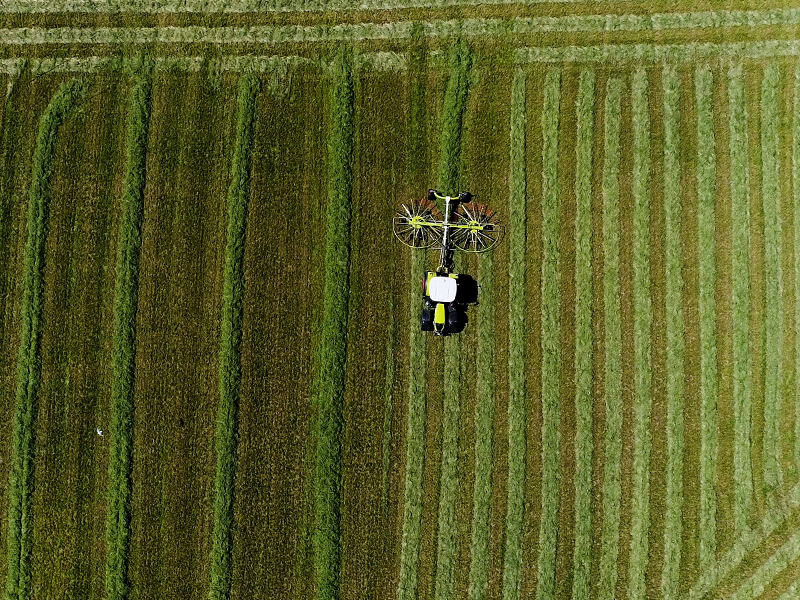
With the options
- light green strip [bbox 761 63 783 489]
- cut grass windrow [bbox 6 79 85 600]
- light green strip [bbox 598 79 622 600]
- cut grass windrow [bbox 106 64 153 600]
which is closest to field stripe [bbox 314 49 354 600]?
cut grass windrow [bbox 106 64 153 600]

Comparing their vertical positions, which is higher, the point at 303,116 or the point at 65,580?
the point at 303,116

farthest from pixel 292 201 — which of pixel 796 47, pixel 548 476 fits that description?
pixel 796 47

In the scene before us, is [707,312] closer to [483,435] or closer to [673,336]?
[673,336]

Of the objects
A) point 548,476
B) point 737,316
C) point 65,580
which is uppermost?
point 737,316

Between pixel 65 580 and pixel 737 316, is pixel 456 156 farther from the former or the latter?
pixel 65 580

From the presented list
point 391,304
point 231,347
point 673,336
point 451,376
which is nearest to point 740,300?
point 673,336

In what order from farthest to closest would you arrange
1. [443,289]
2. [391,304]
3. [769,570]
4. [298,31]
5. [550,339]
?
[298,31] → [391,304] → [550,339] → [769,570] → [443,289]

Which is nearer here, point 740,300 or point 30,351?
point 740,300
